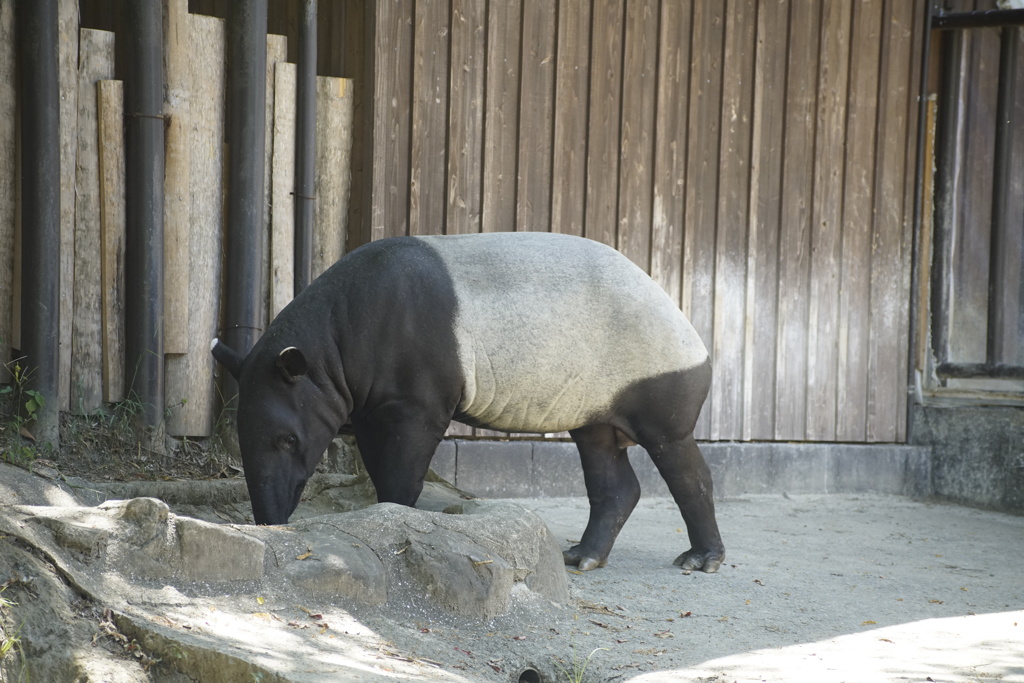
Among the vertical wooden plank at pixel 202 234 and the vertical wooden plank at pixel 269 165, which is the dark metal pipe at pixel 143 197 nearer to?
the vertical wooden plank at pixel 202 234

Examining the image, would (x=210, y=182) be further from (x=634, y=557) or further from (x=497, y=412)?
(x=634, y=557)

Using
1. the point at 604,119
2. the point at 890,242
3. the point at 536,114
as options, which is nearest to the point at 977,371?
the point at 890,242

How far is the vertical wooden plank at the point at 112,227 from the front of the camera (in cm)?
575

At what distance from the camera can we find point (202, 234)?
20.2 feet

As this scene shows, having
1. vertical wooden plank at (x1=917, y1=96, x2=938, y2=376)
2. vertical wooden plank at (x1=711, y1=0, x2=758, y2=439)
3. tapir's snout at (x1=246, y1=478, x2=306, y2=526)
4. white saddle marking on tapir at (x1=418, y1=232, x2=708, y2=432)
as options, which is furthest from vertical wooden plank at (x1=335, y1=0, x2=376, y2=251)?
vertical wooden plank at (x1=917, y1=96, x2=938, y2=376)

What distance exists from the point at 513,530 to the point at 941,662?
1.63m

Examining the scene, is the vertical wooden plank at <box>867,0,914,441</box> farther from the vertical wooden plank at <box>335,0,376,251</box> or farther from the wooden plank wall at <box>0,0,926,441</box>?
the vertical wooden plank at <box>335,0,376,251</box>

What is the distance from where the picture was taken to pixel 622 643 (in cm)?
386

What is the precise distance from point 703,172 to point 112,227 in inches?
162

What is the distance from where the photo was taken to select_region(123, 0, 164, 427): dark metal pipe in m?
5.75

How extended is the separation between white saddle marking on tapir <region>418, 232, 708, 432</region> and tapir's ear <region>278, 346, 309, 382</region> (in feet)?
2.46

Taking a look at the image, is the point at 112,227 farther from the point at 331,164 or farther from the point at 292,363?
the point at 292,363

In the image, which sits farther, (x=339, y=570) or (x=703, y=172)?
(x=703, y=172)

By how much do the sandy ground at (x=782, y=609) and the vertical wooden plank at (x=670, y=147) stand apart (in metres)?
1.72
